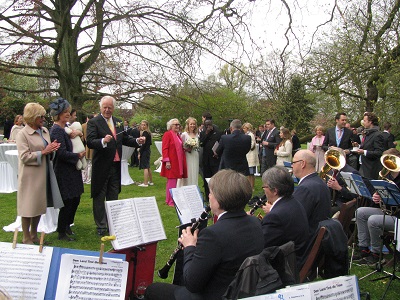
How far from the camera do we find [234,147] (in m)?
8.74

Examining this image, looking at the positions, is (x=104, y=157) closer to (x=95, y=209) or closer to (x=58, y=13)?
(x=95, y=209)

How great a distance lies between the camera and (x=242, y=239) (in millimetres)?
2719

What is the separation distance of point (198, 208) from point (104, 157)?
2.19 metres

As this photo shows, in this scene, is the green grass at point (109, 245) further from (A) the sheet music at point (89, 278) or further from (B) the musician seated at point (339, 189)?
(A) the sheet music at point (89, 278)

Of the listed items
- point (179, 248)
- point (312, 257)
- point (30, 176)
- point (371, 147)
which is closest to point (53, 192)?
point (30, 176)

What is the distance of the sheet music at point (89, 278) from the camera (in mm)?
2754

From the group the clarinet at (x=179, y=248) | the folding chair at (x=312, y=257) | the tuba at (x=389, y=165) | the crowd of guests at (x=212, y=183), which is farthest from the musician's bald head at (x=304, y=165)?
the tuba at (x=389, y=165)

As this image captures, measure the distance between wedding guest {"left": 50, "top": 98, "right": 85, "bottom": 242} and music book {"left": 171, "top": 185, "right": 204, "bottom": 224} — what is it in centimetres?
205

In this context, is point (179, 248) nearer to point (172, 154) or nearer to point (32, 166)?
point (32, 166)

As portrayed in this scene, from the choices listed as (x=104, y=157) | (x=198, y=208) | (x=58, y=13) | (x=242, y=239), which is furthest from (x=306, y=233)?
(x=58, y=13)

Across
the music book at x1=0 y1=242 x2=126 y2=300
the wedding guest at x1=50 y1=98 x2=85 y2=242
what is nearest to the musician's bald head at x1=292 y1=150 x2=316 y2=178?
the music book at x1=0 y1=242 x2=126 y2=300

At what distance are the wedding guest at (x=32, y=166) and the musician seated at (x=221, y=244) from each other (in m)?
2.97

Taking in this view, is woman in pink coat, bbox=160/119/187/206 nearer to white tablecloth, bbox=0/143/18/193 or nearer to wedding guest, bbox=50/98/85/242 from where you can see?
wedding guest, bbox=50/98/85/242

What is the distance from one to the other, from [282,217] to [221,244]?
32.9 inches
